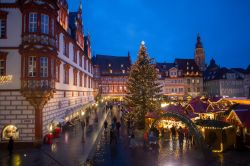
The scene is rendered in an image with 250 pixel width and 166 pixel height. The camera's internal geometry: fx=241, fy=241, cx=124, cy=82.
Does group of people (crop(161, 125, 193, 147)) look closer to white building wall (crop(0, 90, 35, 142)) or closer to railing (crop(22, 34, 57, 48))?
white building wall (crop(0, 90, 35, 142))

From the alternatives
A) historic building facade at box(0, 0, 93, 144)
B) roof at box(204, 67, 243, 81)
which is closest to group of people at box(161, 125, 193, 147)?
historic building facade at box(0, 0, 93, 144)

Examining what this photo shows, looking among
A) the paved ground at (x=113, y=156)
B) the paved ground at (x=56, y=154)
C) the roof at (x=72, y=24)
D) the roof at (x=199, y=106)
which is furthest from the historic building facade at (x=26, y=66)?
the roof at (x=199, y=106)

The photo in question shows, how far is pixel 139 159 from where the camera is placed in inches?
722

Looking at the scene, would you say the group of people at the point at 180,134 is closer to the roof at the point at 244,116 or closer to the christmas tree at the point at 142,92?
the christmas tree at the point at 142,92

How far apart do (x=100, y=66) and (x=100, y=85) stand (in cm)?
848

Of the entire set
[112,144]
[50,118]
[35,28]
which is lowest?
[112,144]

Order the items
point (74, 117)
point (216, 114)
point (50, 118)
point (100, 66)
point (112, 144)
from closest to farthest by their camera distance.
Result: point (112, 144), point (50, 118), point (216, 114), point (74, 117), point (100, 66)

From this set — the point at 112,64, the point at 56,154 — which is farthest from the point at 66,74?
the point at 112,64

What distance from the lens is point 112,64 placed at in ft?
344

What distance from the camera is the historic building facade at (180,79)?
92938 millimetres

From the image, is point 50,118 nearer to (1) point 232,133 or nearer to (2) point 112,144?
(2) point 112,144

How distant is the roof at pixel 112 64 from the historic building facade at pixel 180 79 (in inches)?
665

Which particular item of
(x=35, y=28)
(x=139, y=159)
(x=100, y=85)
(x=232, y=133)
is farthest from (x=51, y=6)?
(x=100, y=85)

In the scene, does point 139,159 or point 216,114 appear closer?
point 139,159
